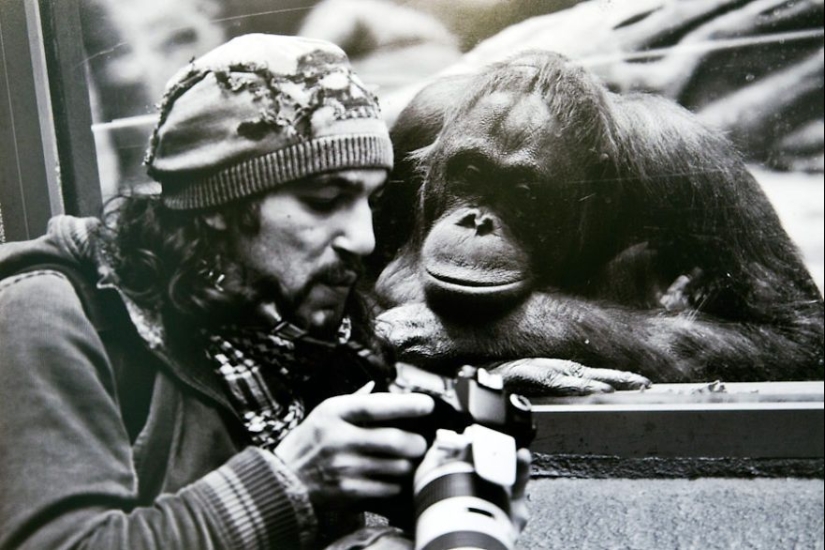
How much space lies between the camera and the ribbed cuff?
2355 mm

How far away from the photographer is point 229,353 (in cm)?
250

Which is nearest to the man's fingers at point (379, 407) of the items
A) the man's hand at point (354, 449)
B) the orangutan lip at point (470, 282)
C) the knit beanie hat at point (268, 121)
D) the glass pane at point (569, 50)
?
the man's hand at point (354, 449)

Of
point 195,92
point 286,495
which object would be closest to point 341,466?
point 286,495

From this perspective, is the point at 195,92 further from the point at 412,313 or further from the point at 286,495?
the point at 286,495

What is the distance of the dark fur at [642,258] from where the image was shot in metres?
2.22

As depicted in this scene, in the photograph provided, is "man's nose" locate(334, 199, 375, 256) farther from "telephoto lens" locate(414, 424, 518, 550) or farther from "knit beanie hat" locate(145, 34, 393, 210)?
"telephoto lens" locate(414, 424, 518, 550)

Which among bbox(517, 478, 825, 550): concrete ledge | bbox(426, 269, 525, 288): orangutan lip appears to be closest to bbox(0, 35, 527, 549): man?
bbox(426, 269, 525, 288): orangutan lip

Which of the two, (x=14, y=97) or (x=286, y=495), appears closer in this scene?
(x=286, y=495)

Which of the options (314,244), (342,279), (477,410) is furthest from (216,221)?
(477,410)

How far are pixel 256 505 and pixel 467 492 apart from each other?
654mm

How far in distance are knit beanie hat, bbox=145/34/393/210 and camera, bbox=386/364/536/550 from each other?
728 mm

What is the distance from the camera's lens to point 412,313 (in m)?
2.47

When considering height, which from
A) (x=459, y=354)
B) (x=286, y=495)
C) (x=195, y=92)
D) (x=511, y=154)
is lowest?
(x=286, y=495)

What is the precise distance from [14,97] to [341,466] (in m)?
1.67
